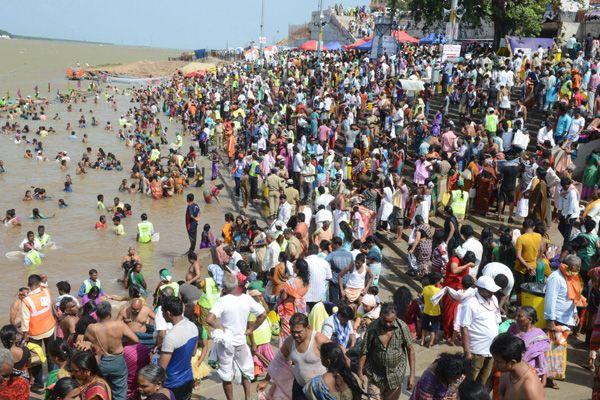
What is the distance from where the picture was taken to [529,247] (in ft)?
26.5

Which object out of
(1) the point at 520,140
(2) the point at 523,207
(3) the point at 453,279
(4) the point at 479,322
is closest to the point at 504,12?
(1) the point at 520,140

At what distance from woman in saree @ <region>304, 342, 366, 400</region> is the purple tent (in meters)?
21.1

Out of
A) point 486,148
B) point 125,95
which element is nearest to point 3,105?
point 125,95

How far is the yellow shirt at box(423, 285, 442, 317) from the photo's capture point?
7.59m

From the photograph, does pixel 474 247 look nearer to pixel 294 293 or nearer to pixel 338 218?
pixel 294 293

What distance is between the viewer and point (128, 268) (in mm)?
12352

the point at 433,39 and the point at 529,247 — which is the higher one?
the point at 433,39

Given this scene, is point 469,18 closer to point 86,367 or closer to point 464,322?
point 464,322

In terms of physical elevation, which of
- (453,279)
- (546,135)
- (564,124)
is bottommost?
(453,279)

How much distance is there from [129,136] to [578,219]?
87.4 ft

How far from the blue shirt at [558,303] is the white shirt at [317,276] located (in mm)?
2833

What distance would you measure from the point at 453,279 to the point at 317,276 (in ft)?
5.84

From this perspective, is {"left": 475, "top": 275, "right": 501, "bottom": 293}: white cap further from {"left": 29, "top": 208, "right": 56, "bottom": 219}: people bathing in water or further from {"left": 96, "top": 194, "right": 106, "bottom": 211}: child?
{"left": 29, "top": 208, "right": 56, "bottom": 219}: people bathing in water

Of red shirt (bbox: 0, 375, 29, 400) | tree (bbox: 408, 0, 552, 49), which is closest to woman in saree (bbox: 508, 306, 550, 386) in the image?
red shirt (bbox: 0, 375, 29, 400)
